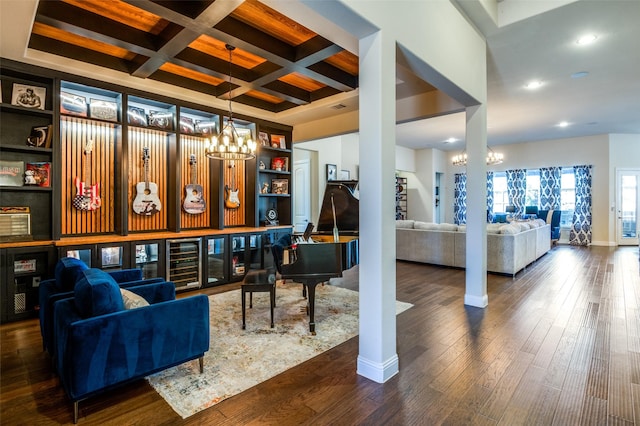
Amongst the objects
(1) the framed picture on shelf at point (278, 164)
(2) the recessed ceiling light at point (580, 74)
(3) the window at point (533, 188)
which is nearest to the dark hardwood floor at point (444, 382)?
(2) the recessed ceiling light at point (580, 74)

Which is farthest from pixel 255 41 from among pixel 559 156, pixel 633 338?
pixel 559 156

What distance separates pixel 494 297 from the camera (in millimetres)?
4535

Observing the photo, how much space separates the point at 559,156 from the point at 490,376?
10199 millimetres

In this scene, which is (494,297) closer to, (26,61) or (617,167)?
(26,61)

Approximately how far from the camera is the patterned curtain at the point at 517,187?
34.9 feet

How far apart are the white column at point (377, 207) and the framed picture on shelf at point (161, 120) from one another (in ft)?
11.9

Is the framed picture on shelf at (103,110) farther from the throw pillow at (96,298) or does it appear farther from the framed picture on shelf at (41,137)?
the throw pillow at (96,298)

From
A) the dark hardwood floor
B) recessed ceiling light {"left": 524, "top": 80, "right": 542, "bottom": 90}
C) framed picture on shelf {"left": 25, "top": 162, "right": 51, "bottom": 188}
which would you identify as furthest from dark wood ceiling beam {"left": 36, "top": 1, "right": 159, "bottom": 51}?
recessed ceiling light {"left": 524, "top": 80, "right": 542, "bottom": 90}

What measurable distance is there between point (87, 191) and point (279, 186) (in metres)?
3.20

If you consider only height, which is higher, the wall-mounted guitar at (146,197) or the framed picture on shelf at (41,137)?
the framed picture on shelf at (41,137)

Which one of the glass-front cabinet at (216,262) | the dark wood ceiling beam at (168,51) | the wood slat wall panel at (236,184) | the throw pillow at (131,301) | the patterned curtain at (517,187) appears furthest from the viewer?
the patterned curtain at (517,187)

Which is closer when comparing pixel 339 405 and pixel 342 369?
pixel 339 405

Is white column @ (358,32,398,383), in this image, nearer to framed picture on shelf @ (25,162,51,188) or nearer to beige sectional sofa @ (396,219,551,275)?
framed picture on shelf @ (25,162,51,188)

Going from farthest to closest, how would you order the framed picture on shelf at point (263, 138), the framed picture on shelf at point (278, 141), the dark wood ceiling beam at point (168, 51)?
the framed picture on shelf at point (278, 141) < the framed picture on shelf at point (263, 138) < the dark wood ceiling beam at point (168, 51)
